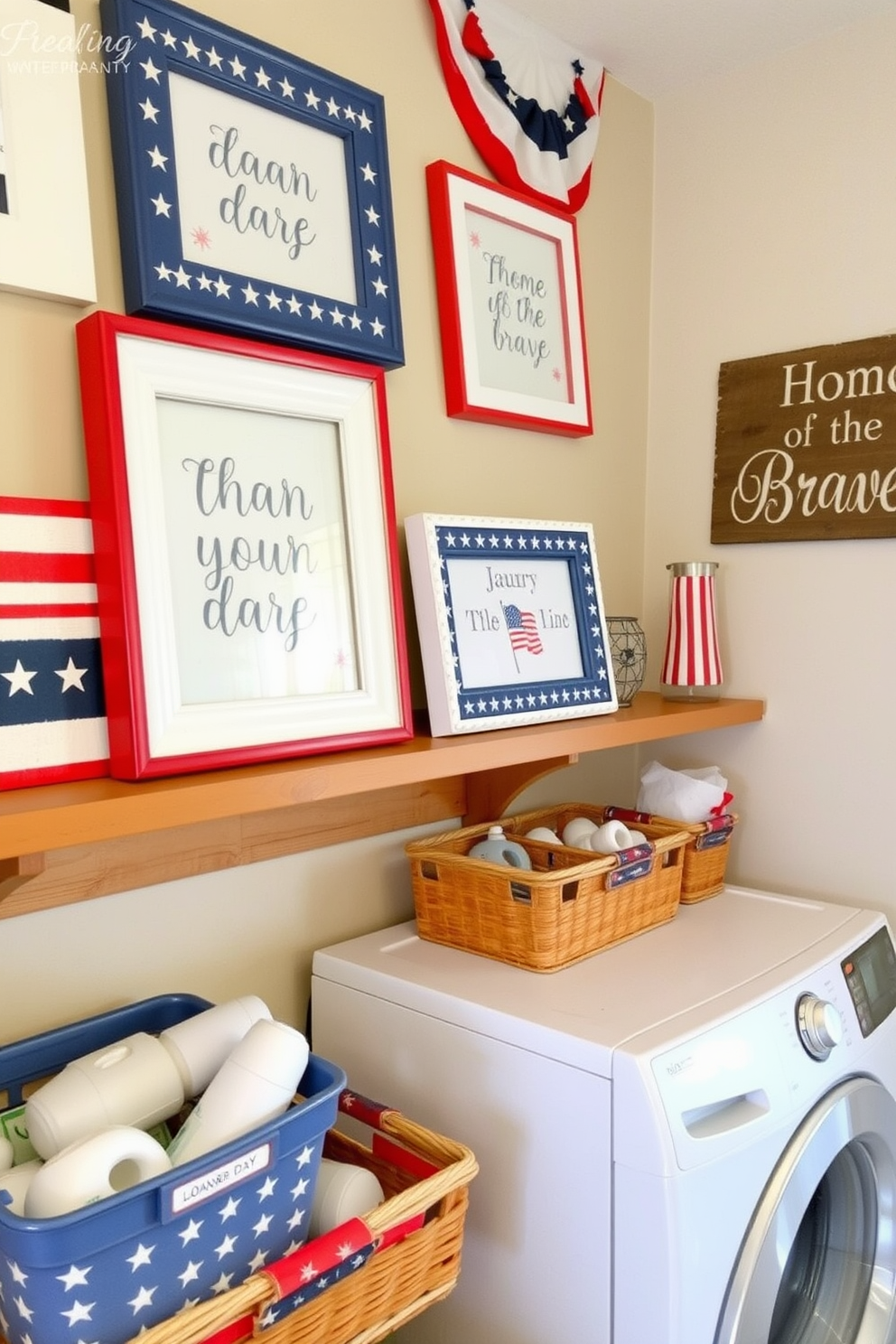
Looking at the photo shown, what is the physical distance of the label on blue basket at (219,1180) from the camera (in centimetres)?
88

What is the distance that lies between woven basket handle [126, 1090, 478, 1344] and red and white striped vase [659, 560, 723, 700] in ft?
3.22

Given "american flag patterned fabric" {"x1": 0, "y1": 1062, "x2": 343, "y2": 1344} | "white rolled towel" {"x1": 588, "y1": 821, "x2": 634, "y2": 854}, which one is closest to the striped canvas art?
"american flag patterned fabric" {"x1": 0, "y1": 1062, "x2": 343, "y2": 1344}

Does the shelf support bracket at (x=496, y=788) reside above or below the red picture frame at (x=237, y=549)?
below

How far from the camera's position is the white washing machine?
1.12m

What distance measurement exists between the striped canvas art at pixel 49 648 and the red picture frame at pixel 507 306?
0.71 meters

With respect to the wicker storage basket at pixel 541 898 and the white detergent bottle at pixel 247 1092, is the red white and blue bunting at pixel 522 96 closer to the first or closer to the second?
the wicker storage basket at pixel 541 898

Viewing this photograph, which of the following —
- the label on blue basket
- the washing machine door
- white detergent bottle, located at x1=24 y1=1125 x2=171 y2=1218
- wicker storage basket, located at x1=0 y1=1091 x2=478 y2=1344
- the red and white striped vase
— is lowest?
the washing machine door

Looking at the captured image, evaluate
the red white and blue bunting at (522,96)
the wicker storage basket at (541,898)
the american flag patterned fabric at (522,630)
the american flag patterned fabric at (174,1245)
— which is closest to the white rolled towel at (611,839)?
the wicker storage basket at (541,898)

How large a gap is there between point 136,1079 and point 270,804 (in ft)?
1.00

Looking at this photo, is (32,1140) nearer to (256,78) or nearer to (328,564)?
(328,564)

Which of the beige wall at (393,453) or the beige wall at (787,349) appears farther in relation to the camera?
the beige wall at (787,349)

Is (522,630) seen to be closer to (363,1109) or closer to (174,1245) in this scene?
(363,1109)

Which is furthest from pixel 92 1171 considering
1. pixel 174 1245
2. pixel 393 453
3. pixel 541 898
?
pixel 393 453

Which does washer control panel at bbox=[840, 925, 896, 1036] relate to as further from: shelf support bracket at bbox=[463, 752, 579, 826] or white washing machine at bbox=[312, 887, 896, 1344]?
shelf support bracket at bbox=[463, 752, 579, 826]
